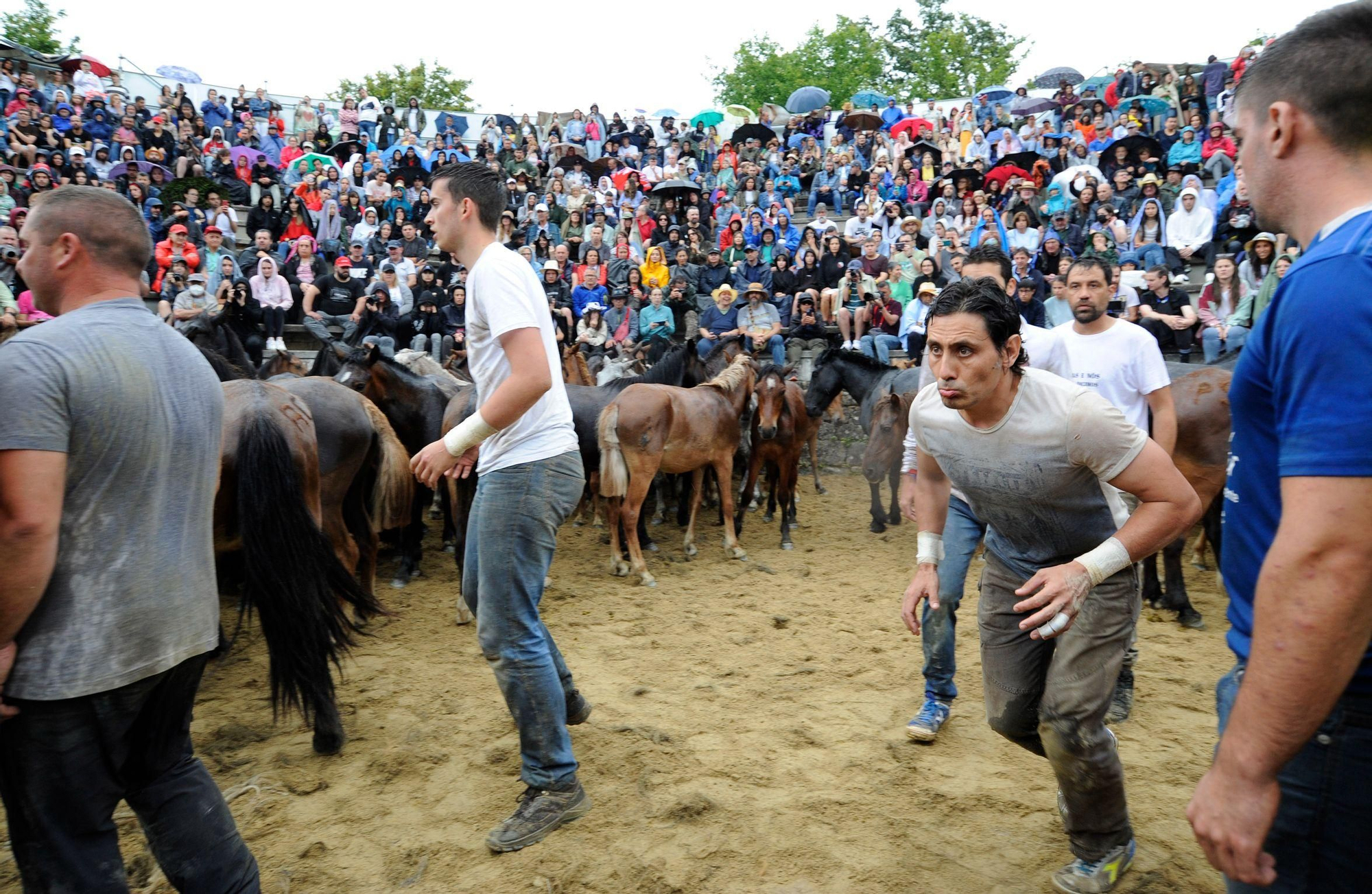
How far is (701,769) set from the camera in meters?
3.94

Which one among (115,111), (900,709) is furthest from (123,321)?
(115,111)

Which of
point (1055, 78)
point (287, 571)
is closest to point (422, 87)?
point (1055, 78)

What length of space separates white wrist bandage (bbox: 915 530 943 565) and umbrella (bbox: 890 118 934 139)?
773 inches

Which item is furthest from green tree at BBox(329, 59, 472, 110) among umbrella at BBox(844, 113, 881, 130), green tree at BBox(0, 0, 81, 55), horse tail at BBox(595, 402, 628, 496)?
horse tail at BBox(595, 402, 628, 496)

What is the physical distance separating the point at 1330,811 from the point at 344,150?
72.7ft

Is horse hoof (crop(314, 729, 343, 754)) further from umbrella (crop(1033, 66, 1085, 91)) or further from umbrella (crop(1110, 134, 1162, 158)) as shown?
umbrella (crop(1033, 66, 1085, 91))

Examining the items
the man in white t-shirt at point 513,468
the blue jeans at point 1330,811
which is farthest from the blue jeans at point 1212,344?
the blue jeans at point 1330,811

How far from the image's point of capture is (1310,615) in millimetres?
1247

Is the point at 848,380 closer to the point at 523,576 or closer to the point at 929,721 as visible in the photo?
the point at 929,721

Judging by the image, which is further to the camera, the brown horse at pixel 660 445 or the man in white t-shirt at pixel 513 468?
the brown horse at pixel 660 445

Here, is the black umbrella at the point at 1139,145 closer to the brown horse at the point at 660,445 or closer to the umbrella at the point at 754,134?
the umbrella at the point at 754,134

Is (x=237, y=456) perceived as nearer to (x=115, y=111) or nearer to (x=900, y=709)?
(x=900, y=709)

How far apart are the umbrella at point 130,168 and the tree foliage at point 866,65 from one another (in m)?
34.8

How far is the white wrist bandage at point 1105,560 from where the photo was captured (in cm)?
240
